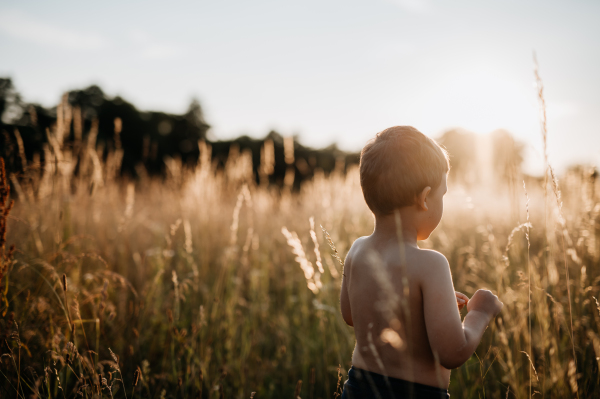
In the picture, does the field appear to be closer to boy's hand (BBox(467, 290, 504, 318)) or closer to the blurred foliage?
boy's hand (BBox(467, 290, 504, 318))

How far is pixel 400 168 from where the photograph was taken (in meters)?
1.03

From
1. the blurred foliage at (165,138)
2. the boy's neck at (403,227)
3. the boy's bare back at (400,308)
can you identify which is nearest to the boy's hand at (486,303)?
the boy's bare back at (400,308)

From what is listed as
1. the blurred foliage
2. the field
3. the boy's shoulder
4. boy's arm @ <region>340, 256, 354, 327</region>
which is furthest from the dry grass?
the blurred foliage

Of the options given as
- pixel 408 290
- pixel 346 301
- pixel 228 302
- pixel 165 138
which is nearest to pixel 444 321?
pixel 408 290

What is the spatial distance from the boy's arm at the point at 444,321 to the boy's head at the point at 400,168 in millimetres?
206

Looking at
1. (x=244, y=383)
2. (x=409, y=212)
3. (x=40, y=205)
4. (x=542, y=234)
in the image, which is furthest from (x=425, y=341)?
(x=542, y=234)

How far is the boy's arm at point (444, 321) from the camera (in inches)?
36.2

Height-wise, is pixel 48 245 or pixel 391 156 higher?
pixel 391 156

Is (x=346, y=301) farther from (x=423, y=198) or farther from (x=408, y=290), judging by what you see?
(x=423, y=198)

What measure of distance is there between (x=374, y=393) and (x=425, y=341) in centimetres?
25

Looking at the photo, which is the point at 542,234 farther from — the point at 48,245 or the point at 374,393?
the point at 48,245

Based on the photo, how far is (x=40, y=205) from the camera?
2.75 m

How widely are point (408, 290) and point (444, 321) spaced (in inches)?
5.1

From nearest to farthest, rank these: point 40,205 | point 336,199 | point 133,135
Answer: point 40,205 < point 336,199 < point 133,135
